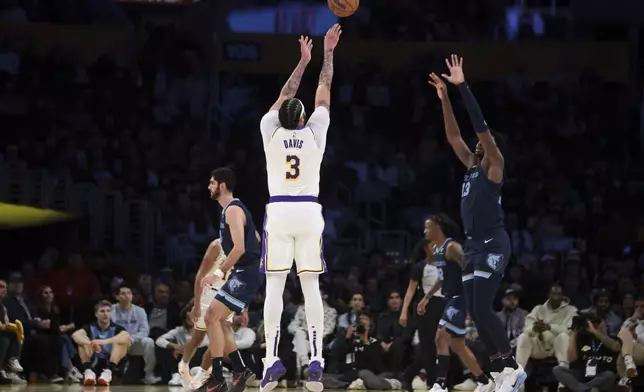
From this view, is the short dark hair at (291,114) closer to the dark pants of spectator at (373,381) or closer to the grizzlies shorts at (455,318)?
the grizzlies shorts at (455,318)

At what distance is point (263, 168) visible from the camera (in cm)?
1947

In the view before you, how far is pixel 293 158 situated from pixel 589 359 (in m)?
5.94

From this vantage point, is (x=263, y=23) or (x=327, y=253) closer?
(x=327, y=253)

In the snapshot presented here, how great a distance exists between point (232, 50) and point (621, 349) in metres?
9.43

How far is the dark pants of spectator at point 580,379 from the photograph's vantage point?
13.6 meters

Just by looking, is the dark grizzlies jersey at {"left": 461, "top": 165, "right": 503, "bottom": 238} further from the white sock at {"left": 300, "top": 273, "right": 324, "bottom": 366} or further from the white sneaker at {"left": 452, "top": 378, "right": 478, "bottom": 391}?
the white sneaker at {"left": 452, "top": 378, "right": 478, "bottom": 391}

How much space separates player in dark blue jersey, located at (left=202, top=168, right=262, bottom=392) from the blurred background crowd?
4251 mm

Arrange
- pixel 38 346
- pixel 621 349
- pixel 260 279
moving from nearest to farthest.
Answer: pixel 260 279
pixel 621 349
pixel 38 346

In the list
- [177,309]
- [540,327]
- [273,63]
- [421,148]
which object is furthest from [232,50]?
[540,327]

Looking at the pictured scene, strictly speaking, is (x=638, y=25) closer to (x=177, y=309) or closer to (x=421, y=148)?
(x=421, y=148)

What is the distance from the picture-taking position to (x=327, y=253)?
59.1ft

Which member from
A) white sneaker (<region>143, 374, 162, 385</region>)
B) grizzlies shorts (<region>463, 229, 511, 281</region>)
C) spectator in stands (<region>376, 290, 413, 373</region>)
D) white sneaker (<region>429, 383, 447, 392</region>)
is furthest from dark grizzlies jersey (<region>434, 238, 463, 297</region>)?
white sneaker (<region>143, 374, 162, 385</region>)

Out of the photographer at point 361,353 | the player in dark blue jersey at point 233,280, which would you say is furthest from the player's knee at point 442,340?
the photographer at point 361,353

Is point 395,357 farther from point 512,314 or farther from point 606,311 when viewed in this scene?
point 606,311
